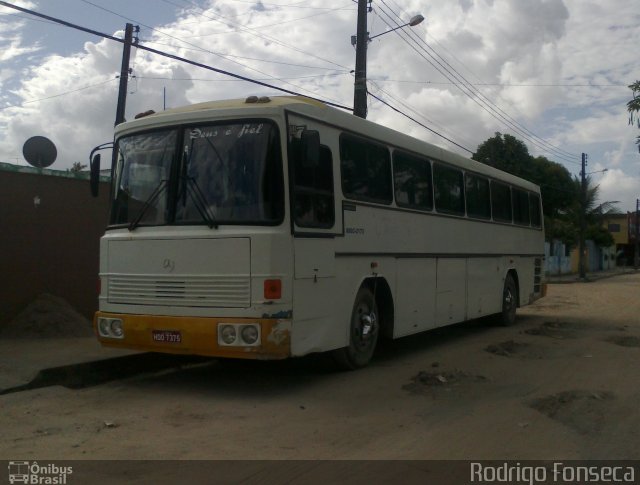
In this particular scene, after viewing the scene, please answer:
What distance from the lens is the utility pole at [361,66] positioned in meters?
16.0

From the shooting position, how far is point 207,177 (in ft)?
24.7

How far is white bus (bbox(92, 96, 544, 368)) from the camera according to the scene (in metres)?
7.23

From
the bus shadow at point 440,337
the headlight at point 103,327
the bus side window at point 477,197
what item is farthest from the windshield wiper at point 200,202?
the bus side window at point 477,197

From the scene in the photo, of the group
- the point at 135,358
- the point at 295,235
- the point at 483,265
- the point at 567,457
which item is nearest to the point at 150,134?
the point at 295,235

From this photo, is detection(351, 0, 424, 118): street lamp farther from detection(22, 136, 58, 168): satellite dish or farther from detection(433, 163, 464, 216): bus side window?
detection(22, 136, 58, 168): satellite dish

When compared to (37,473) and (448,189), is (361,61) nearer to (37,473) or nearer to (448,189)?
(448,189)

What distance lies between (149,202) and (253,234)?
59.1 inches

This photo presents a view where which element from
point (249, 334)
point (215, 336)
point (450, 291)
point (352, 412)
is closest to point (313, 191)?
point (249, 334)

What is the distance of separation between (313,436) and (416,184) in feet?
17.6

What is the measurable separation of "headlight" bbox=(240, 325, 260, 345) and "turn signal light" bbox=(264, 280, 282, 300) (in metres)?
0.35

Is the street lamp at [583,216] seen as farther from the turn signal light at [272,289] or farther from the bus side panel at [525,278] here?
the turn signal light at [272,289]

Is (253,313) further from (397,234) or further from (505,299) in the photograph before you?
(505,299)

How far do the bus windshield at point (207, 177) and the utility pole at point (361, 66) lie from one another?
8578 millimetres

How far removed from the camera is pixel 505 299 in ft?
48.3
